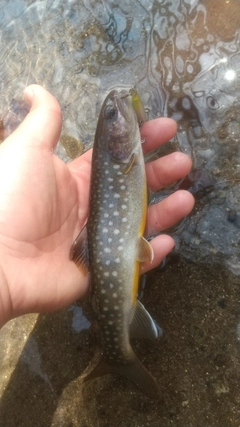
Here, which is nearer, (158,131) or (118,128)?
(118,128)

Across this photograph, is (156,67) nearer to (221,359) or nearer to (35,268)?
(35,268)

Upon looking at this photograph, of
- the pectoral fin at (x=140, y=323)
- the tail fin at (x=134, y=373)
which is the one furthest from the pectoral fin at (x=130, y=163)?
the tail fin at (x=134, y=373)

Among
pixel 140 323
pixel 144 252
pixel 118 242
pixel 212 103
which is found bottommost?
pixel 140 323

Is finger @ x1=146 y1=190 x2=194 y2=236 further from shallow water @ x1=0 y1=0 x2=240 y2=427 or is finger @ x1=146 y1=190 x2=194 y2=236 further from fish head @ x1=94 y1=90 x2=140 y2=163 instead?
fish head @ x1=94 y1=90 x2=140 y2=163

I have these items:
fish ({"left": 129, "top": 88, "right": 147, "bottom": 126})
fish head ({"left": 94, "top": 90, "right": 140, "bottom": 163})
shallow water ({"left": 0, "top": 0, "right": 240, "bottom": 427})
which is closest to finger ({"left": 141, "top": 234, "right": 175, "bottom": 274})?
shallow water ({"left": 0, "top": 0, "right": 240, "bottom": 427})

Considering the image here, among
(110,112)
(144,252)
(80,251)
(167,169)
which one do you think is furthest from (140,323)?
(110,112)

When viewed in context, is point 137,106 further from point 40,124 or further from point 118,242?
point 118,242

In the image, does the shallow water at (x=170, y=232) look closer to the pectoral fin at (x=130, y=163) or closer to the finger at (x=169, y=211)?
the finger at (x=169, y=211)
